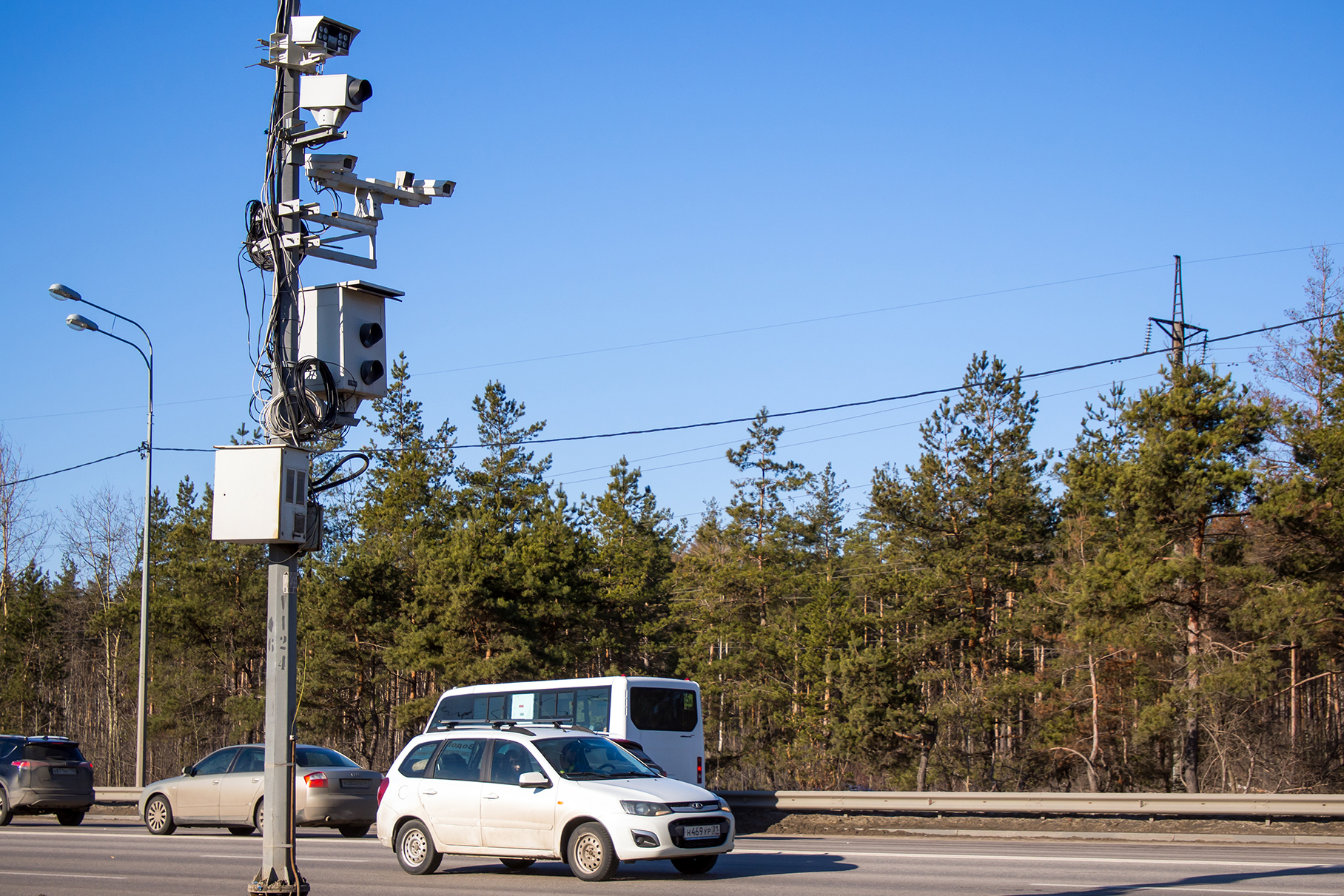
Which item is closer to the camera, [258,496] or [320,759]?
[258,496]

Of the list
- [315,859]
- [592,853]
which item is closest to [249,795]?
[315,859]

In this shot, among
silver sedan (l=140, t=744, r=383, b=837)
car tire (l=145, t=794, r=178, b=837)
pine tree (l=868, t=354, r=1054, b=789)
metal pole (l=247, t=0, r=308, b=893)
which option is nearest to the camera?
metal pole (l=247, t=0, r=308, b=893)

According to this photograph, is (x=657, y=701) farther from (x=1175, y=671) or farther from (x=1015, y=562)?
(x=1015, y=562)

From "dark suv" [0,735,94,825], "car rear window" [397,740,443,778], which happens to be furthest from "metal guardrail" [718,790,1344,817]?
"dark suv" [0,735,94,825]

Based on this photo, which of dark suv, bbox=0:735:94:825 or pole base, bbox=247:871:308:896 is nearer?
pole base, bbox=247:871:308:896

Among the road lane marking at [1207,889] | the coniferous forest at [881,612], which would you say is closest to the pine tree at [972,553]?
the coniferous forest at [881,612]

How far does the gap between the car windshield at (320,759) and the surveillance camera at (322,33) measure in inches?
502

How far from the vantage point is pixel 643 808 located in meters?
12.0

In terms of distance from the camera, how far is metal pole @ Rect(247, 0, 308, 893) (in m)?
7.84

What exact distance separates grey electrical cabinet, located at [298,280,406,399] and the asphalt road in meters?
5.65

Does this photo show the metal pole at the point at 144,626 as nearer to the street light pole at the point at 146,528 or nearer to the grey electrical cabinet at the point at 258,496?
the street light pole at the point at 146,528

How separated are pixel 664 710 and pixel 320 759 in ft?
19.3

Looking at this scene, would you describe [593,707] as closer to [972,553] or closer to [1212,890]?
[1212,890]

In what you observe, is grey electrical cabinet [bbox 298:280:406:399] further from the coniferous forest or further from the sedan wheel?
the coniferous forest
